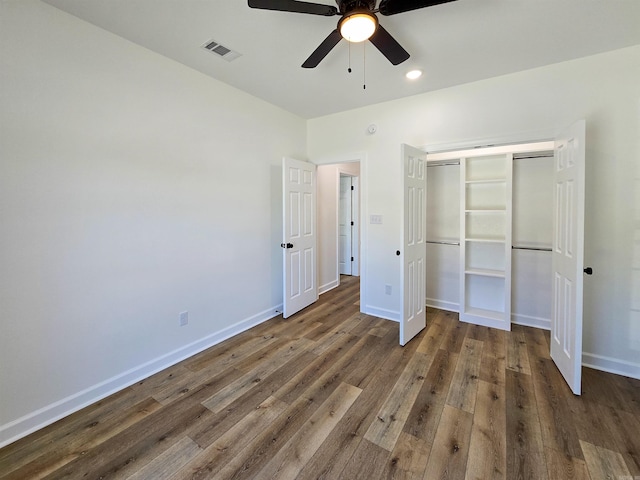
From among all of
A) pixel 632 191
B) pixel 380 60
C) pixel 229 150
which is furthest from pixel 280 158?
pixel 632 191

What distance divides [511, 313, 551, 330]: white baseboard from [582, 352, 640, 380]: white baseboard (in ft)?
2.38

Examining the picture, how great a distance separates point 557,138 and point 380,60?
5.77 feet

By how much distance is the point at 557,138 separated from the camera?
2.55m

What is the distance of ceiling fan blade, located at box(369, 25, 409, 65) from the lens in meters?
1.75

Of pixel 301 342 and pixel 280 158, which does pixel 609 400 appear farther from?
pixel 280 158

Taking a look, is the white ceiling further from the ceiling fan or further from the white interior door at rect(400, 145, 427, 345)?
the white interior door at rect(400, 145, 427, 345)

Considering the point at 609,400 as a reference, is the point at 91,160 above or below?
above

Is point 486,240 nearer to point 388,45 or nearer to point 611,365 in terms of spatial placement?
point 611,365

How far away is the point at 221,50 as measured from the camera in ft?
7.79

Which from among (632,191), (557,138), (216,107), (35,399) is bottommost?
(35,399)

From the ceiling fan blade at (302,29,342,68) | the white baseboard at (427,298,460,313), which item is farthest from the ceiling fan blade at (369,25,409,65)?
the white baseboard at (427,298,460,313)

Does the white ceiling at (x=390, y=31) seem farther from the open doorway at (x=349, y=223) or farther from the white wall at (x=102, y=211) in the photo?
the open doorway at (x=349, y=223)

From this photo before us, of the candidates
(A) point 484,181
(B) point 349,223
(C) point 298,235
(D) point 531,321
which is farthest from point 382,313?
(B) point 349,223

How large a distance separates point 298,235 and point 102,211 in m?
2.18
